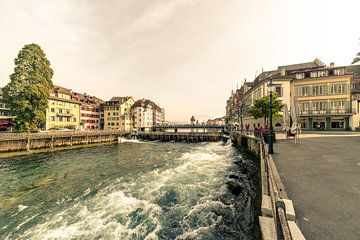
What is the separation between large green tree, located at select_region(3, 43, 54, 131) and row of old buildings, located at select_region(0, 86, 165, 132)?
6820mm

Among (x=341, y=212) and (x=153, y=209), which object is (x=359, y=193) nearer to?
(x=341, y=212)

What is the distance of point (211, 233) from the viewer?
5785 mm

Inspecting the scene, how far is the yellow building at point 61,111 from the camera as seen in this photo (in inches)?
1786

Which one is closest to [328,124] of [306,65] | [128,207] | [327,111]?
[327,111]

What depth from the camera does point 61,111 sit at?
4906 centimetres

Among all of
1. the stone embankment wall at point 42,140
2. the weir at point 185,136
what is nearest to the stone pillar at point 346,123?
the weir at point 185,136

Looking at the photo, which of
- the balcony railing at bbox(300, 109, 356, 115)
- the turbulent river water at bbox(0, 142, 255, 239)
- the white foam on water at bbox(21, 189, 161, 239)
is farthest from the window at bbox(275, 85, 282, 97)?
the white foam on water at bbox(21, 189, 161, 239)

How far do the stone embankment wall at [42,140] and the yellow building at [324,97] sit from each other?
53.0 metres

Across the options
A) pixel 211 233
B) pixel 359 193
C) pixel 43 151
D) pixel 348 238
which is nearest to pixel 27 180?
pixel 211 233

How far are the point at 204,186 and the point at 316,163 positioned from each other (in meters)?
6.73

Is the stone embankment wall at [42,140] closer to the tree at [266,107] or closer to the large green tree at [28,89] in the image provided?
the large green tree at [28,89]

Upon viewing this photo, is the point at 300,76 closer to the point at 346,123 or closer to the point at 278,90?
the point at 278,90

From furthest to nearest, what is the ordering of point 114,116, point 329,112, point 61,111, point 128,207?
point 114,116 → point 61,111 → point 329,112 → point 128,207

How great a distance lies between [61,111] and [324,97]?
7460 centimetres
